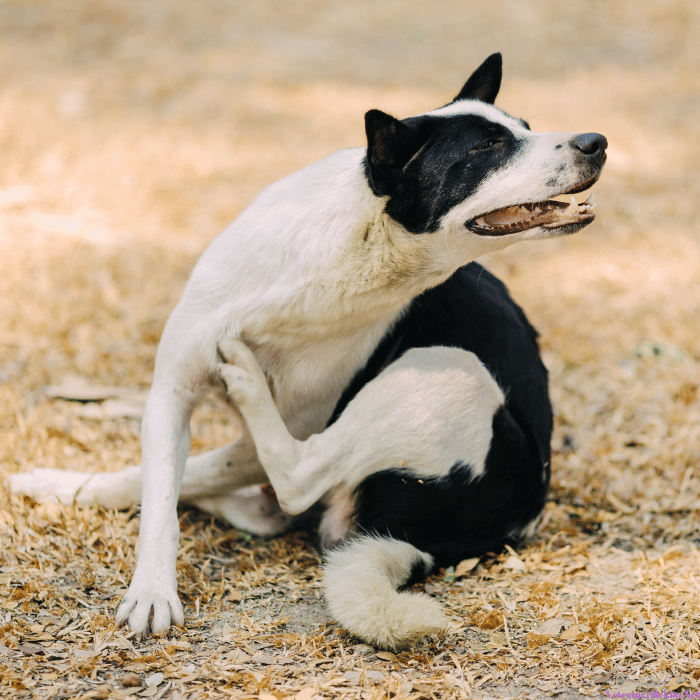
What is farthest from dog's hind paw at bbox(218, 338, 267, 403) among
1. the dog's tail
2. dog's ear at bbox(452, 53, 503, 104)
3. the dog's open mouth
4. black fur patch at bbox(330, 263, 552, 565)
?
dog's ear at bbox(452, 53, 503, 104)

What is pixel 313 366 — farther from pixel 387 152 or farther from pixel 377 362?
pixel 387 152

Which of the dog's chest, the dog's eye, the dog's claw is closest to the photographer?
the dog's claw

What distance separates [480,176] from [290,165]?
4.87 m

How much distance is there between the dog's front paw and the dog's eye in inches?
67.3

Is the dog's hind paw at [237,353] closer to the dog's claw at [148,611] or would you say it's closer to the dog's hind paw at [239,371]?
the dog's hind paw at [239,371]

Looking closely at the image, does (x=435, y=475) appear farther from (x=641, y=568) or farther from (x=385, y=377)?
(x=641, y=568)

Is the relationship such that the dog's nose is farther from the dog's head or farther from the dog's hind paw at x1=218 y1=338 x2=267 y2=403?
the dog's hind paw at x1=218 y1=338 x2=267 y2=403

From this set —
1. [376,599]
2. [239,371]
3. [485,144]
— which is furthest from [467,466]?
[485,144]

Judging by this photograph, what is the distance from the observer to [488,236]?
2342 millimetres

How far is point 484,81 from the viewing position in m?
2.70

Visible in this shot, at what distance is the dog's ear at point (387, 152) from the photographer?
7.41 ft

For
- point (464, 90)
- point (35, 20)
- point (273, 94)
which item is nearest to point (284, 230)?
point (464, 90)

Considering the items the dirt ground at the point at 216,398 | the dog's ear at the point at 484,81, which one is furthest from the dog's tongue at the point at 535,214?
the dirt ground at the point at 216,398

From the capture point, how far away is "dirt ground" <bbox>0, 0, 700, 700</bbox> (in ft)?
6.88
